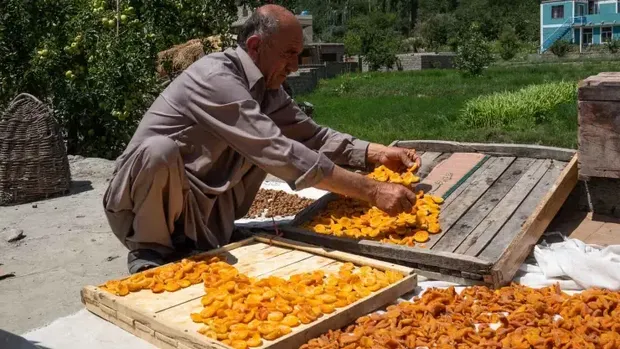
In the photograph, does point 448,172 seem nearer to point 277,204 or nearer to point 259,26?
point 277,204

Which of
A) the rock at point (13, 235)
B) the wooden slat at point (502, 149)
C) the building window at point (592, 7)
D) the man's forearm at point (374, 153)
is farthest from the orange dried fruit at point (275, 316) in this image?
the building window at point (592, 7)

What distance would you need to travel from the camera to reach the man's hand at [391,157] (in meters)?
4.05

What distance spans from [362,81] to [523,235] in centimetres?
2152

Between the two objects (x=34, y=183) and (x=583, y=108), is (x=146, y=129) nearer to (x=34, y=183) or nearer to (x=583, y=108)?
(x=583, y=108)

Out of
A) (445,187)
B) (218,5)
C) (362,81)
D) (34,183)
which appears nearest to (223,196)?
(445,187)

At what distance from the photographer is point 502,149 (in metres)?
4.43

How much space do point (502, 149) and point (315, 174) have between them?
169 cm

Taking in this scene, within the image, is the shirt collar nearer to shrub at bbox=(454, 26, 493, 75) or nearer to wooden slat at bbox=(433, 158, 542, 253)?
wooden slat at bbox=(433, 158, 542, 253)

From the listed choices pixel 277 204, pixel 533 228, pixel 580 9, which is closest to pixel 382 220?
pixel 533 228

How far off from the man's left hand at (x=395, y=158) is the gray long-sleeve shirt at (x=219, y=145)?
0.65 metres

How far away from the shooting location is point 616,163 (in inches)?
146

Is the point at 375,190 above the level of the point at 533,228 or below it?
above

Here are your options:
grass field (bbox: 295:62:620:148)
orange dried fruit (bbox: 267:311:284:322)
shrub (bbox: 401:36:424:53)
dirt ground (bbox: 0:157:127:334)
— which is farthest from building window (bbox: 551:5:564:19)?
orange dried fruit (bbox: 267:311:284:322)

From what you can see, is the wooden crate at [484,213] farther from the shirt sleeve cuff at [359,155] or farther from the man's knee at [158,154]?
the man's knee at [158,154]
